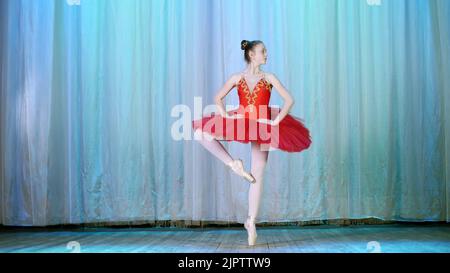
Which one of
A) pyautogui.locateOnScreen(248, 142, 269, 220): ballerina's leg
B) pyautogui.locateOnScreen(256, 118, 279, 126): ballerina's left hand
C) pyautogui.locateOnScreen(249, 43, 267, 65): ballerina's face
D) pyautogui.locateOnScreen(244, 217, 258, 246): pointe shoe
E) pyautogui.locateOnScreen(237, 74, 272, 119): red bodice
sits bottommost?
pyautogui.locateOnScreen(244, 217, 258, 246): pointe shoe

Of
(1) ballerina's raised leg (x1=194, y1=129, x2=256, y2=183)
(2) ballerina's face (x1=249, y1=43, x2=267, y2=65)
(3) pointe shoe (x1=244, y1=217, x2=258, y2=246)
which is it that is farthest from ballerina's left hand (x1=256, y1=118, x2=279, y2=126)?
(3) pointe shoe (x1=244, y1=217, x2=258, y2=246)

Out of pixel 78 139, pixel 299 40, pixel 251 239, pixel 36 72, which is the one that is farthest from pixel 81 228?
pixel 299 40

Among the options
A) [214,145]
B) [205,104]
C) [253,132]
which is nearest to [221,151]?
[214,145]

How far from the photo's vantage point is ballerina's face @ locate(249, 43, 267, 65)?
10.8 feet

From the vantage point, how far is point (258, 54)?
10.8ft

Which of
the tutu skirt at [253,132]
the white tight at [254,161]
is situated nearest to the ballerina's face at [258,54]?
the tutu skirt at [253,132]

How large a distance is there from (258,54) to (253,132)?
0.51 m

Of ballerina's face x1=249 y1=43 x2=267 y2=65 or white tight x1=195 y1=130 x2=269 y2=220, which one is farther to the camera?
ballerina's face x1=249 y1=43 x2=267 y2=65

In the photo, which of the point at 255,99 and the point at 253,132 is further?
the point at 255,99

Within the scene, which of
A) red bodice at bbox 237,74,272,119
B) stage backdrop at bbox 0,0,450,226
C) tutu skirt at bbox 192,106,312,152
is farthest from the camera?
stage backdrop at bbox 0,0,450,226

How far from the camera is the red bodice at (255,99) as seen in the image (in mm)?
3209

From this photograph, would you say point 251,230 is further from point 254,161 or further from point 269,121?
point 269,121

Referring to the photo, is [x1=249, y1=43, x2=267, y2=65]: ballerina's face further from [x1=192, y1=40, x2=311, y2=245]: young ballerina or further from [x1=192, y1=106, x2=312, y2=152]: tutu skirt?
[x1=192, y1=106, x2=312, y2=152]: tutu skirt

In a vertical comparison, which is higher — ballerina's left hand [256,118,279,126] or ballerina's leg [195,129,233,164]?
ballerina's left hand [256,118,279,126]
